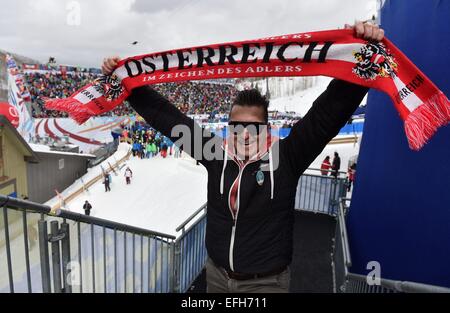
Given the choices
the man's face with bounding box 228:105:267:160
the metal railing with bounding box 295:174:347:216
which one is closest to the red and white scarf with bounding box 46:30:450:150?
the man's face with bounding box 228:105:267:160

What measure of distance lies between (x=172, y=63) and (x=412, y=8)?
233 cm

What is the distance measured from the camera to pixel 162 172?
16.8 metres

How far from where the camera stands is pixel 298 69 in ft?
6.69

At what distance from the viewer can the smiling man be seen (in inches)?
70.0

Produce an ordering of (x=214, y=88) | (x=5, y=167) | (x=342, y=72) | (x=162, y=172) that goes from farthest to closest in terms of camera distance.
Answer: (x=214, y=88) → (x=162, y=172) → (x=5, y=167) → (x=342, y=72)

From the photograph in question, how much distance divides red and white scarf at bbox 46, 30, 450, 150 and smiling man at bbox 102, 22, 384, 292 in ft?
0.46

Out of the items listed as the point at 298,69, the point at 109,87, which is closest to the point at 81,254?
the point at 109,87

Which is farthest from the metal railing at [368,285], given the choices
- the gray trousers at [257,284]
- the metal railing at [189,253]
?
the metal railing at [189,253]

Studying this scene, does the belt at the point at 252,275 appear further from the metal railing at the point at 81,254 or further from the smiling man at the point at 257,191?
the metal railing at the point at 81,254

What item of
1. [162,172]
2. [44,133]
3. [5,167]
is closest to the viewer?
[5,167]

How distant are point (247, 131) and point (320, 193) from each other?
647cm

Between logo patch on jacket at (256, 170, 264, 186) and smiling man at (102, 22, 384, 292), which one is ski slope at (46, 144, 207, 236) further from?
logo patch on jacket at (256, 170, 264, 186)

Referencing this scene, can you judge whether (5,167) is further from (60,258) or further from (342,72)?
(342,72)
